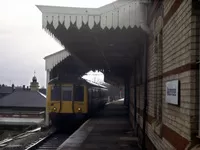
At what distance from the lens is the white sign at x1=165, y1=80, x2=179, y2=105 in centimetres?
495

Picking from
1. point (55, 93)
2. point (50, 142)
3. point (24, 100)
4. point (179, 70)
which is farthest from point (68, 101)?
point (24, 100)

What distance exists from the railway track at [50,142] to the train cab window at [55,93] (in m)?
1.81

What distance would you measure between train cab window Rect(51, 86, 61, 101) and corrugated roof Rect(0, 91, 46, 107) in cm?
1903

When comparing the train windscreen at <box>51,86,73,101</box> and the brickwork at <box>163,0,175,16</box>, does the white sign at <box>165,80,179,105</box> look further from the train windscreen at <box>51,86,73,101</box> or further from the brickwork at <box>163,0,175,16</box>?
the train windscreen at <box>51,86,73,101</box>

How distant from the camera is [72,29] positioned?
34.4ft

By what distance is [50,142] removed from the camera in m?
15.9

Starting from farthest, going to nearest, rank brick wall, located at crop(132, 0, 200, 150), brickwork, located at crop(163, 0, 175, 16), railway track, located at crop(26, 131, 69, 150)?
1. railway track, located at crop(26, 131, 69, 150)
2. brickwork, located at crop(163, 0, 175, 16)
3. brick wall, located at crop(132, 0, 200, 150)

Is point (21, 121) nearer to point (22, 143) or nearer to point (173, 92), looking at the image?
point (22, 143)

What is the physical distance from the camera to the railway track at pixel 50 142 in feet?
46.2

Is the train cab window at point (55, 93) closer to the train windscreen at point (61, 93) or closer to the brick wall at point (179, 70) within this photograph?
the train windscreen at point (61, 93)

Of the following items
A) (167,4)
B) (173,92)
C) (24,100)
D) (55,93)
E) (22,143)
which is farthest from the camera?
(24,100)

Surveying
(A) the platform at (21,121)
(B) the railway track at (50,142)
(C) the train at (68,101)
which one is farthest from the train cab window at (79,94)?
(A) the platform at (21,121)

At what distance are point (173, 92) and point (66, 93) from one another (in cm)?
1438

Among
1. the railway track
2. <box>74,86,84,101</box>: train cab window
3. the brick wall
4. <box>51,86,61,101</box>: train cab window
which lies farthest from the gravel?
the brick wall
